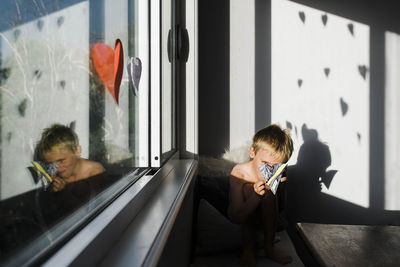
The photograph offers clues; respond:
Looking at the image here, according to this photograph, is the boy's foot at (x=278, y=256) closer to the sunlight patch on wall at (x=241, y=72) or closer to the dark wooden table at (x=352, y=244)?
the dark wooden table at (x=352, y=244)

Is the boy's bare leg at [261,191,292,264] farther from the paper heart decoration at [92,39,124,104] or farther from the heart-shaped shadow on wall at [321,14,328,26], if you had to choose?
the heart-shaped shadow on wall at [321,14,328,26]

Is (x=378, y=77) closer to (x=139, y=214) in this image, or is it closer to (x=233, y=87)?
(x=233, y=87)

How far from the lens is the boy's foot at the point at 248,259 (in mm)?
1604

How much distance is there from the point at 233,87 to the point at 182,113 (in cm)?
46

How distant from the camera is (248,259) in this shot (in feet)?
5.31

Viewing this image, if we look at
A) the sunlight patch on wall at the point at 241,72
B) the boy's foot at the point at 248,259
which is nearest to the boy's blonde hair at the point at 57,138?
the boy's foot at the point at 248,259

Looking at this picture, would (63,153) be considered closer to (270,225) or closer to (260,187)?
(260,187)

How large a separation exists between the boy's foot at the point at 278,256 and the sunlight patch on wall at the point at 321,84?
0.85 meters

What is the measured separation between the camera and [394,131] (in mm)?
2354

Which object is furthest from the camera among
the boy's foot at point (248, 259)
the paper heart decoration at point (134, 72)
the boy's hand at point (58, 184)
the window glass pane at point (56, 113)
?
the boy's foot at point (248, 259)

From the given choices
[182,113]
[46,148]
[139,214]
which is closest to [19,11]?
[46,148]

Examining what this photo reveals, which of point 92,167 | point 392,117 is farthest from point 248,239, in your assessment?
point 392,117

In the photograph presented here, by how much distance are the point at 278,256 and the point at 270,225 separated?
0.16 m

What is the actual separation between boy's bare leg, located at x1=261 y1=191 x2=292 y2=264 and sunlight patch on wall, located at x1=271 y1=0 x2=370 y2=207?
692mm
